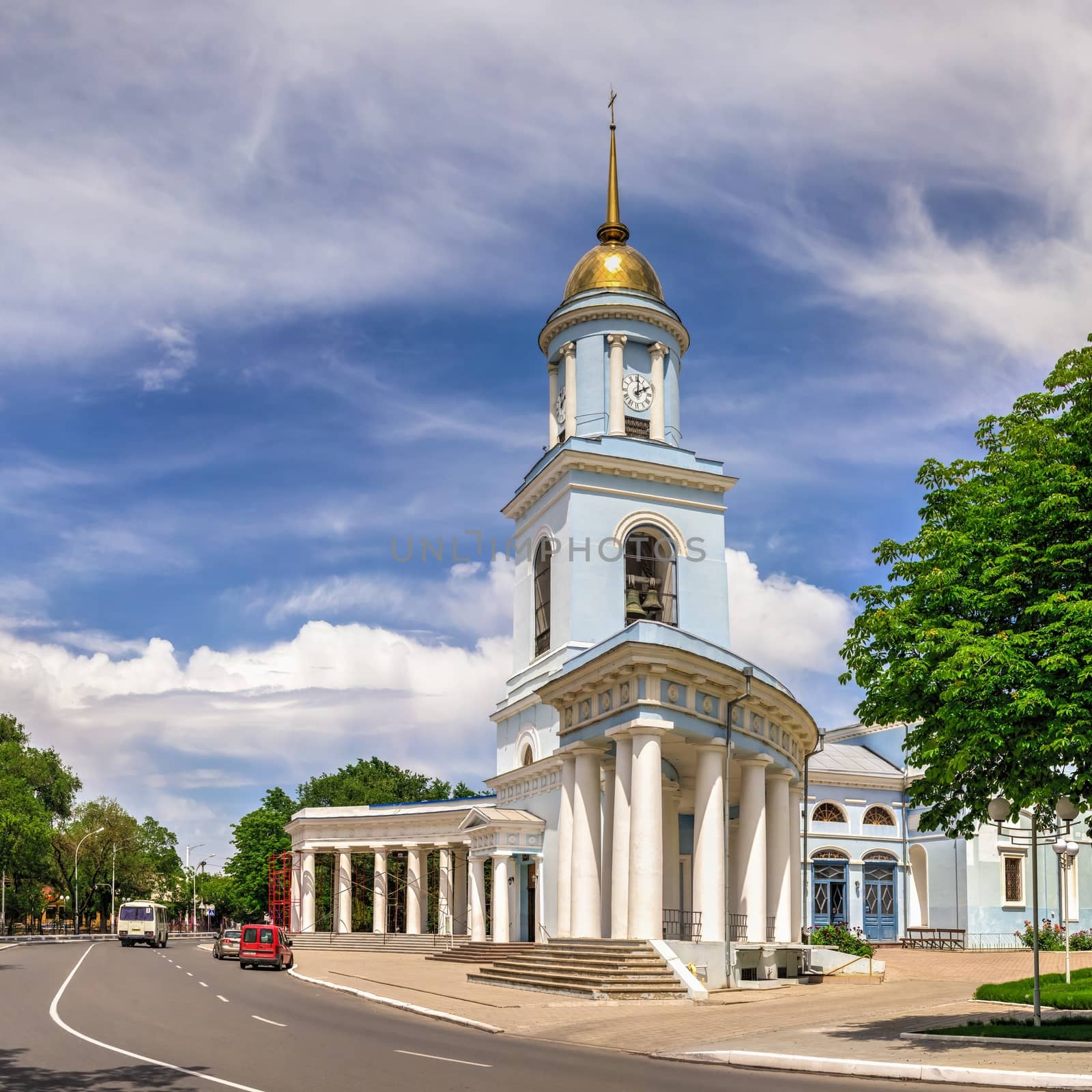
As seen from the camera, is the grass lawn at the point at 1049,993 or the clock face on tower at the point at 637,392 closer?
the grass lawn at the point at 1049,993

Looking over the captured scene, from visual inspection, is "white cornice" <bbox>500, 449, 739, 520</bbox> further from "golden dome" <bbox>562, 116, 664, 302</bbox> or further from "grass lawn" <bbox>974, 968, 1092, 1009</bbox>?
"grass lawn" <bbox>974, 968, 1092, 1009</bbox>

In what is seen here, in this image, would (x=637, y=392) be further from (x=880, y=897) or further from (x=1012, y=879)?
(x=1012, y=879)

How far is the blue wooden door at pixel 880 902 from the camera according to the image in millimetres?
50000

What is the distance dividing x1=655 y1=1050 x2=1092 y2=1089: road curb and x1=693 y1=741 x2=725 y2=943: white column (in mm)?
11605

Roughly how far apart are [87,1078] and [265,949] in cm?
2742

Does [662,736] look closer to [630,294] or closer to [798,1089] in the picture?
[798,1089]

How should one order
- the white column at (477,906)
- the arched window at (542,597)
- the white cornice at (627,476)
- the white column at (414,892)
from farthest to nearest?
the white column at (414,892) < the arched window at (542,597) < the white column at (477,906) < the white cornice at (627,476)

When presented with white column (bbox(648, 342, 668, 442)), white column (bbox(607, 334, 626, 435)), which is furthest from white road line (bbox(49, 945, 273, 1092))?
white column (bbox(648, 342, 668, 442))

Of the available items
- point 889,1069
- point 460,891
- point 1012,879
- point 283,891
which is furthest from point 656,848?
point 283,891

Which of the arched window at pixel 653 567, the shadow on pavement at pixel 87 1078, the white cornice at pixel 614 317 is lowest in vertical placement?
the shadow on pavement at pixel 87 1078

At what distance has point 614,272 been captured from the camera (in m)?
47.2

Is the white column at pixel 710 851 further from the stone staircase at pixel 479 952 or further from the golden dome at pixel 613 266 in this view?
the golden dome at pixel 613 266

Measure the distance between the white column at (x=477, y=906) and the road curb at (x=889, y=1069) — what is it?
28620 mm

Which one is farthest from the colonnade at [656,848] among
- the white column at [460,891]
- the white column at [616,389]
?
the white column at [460,891]
